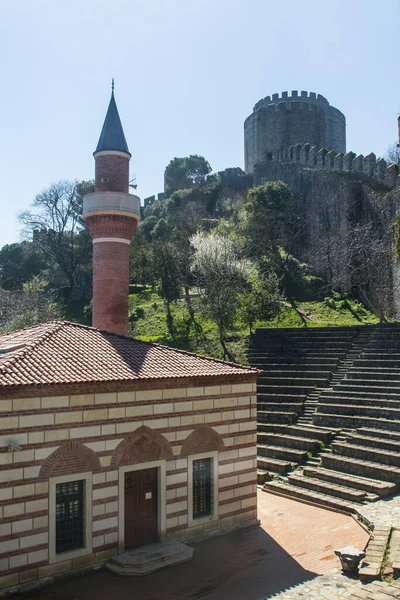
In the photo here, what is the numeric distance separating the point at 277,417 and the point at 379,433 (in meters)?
4.52

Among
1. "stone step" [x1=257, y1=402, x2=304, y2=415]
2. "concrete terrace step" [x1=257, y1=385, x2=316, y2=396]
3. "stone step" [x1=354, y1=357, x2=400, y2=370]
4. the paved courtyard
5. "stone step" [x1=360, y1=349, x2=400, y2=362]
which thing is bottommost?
the paved courtyard

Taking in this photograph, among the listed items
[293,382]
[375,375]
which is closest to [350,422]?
[375,375]

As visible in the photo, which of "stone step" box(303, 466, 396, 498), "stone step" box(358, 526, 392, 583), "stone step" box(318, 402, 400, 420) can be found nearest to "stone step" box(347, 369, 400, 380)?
"stone step" box(318, 402, 400, 420)

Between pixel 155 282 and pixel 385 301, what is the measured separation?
1775cm

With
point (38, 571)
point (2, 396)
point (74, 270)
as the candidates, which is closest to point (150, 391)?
point (2, 396)

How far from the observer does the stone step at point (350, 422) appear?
1994 centimetres

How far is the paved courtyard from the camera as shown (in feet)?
37.9

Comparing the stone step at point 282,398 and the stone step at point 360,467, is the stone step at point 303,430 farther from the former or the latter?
the stone step at point 282,398

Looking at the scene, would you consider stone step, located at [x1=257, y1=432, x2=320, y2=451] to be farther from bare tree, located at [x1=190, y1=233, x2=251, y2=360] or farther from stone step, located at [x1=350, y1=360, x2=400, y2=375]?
bare tree, located at [x1=190, y1=233, x2=251, y2=360]

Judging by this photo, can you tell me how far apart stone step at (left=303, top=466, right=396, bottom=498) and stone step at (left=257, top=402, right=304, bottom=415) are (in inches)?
171

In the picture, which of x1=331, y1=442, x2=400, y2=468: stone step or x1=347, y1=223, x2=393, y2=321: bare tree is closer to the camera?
x1=331, y1=442, x2=400, y2=468: stone step

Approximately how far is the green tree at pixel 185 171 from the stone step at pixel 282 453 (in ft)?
157

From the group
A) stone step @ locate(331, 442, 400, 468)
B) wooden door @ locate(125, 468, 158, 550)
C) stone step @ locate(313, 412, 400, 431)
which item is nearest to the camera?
wooden door @ locate(125, 468, 158, 550)

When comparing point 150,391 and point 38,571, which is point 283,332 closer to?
point 150,391
